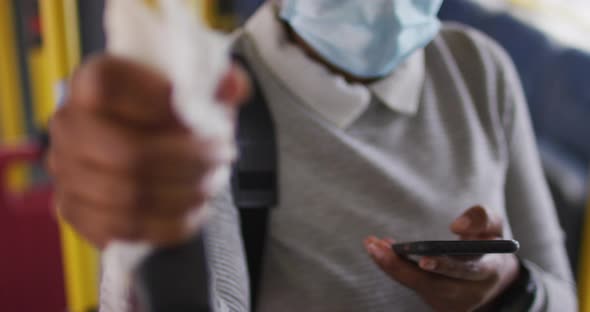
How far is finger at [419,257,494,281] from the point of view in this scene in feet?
1.84

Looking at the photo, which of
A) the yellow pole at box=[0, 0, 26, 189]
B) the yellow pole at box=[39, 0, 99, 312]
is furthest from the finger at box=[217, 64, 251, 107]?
the yellow pole at box=[0, 0, 26, 189]

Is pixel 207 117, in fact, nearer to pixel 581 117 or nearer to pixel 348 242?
pixel 348 242

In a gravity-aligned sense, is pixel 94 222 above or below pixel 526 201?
above

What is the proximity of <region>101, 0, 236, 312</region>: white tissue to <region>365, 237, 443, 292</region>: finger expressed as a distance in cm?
33

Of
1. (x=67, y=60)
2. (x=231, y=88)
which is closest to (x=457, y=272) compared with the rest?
(x=231, y=88)

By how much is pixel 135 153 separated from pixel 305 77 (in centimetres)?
46

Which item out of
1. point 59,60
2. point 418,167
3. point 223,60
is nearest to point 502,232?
point 418,167

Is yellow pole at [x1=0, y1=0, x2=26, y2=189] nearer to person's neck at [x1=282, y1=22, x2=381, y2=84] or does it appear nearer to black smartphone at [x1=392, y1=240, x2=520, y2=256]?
person's neck at [x1=282, y1=22, x2=381, y2=84]

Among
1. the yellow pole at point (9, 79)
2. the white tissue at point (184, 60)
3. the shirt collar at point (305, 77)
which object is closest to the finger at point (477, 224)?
the shirt collar at point (305, 77)

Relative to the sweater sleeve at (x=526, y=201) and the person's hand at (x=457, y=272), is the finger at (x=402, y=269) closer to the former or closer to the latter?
the person's hand at (x=457, y=272)

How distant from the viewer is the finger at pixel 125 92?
10.5 inches

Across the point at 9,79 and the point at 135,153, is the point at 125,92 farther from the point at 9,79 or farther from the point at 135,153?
the point at 9,79

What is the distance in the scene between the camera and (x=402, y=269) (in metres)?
0.59

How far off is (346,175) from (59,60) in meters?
1.06
